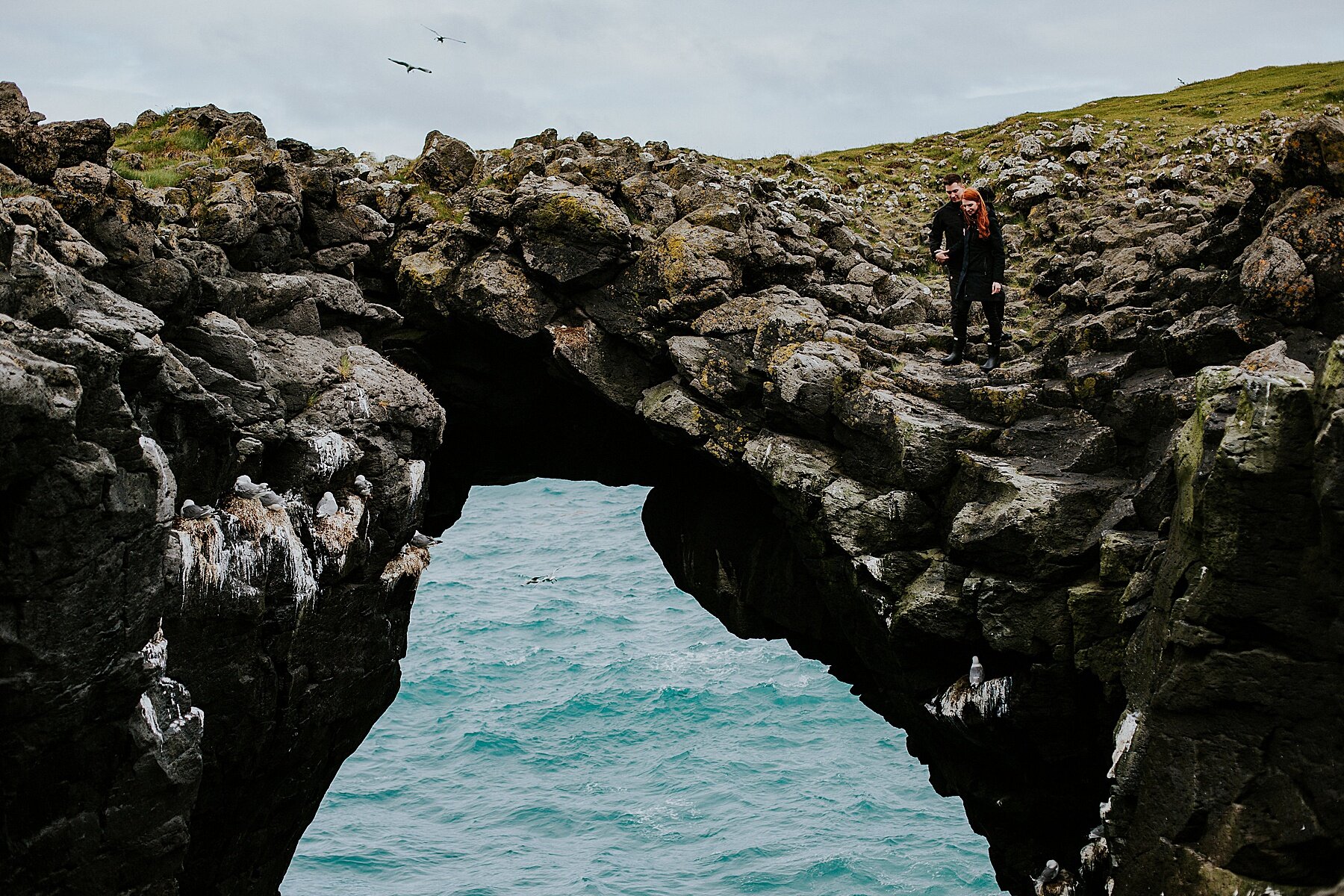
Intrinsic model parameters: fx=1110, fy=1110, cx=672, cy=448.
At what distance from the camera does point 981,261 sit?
2180cm

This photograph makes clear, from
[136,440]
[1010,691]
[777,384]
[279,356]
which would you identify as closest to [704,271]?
[777,384]

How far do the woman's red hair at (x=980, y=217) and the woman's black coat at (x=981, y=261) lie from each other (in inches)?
3.3

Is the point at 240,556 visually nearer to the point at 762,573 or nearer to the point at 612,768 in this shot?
the point at 762,573

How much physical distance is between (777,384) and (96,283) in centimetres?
1268

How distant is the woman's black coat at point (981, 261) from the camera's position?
21656 mm

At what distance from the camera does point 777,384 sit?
23141 millimetres

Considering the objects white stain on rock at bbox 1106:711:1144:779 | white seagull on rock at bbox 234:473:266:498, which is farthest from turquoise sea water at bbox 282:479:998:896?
white stain on rock at bbox 1106:711:1144:779

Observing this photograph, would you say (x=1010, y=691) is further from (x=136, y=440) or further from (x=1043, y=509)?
(x=136, y=440)

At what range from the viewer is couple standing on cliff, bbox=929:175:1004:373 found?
2148cm

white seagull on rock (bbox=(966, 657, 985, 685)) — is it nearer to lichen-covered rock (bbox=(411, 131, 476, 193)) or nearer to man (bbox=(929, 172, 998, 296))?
man (bbox=(929, 172, 998, 296))

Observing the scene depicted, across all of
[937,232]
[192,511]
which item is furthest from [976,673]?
[192,511]

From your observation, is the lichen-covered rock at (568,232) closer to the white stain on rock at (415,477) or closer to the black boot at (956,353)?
the white stain on rock at (415,477)

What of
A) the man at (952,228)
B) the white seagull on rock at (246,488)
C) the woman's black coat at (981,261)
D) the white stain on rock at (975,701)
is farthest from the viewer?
the man at (952,228)

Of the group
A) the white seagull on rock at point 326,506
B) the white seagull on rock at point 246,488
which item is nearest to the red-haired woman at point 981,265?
the white seagull on rock at point 326,506
